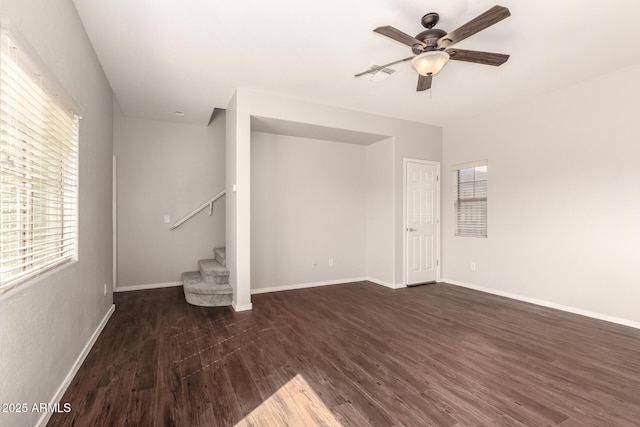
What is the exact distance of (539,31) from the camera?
8.50ft

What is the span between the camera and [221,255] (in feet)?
15.2

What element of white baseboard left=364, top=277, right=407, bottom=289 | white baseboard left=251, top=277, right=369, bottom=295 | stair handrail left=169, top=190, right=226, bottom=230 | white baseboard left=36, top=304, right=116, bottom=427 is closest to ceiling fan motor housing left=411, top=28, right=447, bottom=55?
white baseboard left=36, top=304, right=116, bottom=427

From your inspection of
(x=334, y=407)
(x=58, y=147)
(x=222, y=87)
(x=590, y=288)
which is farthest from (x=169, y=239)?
(x=590, y=288)

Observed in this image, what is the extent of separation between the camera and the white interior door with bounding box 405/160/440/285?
199 inches

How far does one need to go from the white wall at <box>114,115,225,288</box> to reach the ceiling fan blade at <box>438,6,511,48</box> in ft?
13.4

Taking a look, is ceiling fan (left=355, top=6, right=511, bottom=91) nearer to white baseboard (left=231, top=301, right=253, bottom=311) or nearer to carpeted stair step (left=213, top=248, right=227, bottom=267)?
white baseboard (left=231, top=301, right=253, bottom=311)

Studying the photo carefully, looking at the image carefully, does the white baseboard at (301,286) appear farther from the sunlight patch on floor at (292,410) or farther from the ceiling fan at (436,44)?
the ceiling fan at (436,44)

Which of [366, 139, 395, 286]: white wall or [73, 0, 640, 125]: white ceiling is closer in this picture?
[73, 0, 640, 125]: white ceiling

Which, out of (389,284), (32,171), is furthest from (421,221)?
(32,171)

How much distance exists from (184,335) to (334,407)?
1813mm

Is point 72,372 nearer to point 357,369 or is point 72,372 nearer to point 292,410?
point 292,410

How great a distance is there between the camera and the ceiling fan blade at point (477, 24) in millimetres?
1941

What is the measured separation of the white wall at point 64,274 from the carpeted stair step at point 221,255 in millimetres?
1402

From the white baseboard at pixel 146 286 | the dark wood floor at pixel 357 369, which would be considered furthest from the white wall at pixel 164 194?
the dark wood floor at pixel 357 369
